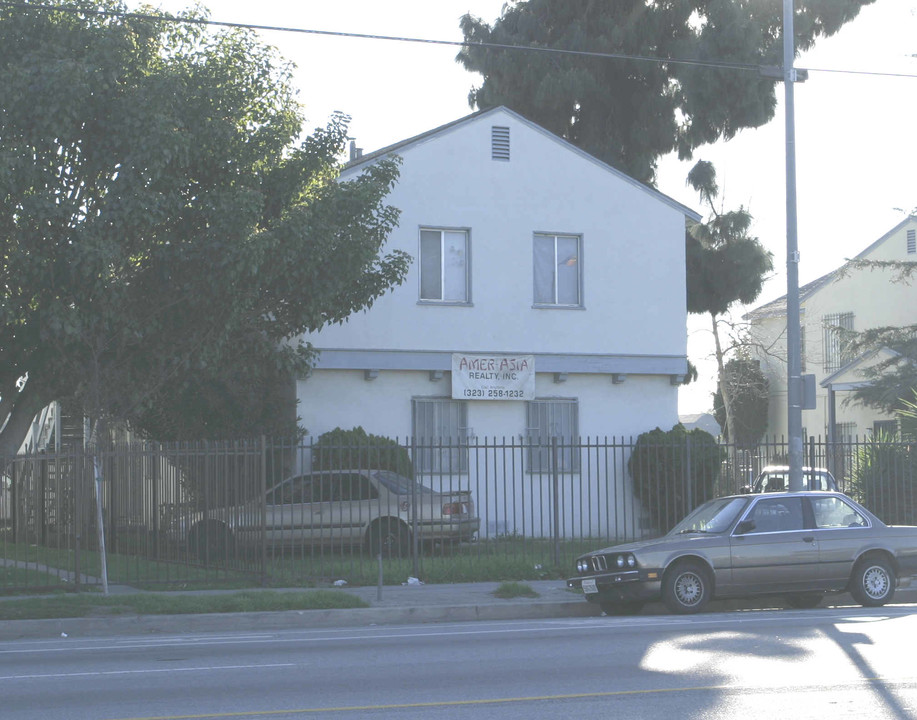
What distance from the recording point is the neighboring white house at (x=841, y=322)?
38.6m

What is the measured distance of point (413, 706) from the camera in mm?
8211

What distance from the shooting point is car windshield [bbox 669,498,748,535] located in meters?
14.7

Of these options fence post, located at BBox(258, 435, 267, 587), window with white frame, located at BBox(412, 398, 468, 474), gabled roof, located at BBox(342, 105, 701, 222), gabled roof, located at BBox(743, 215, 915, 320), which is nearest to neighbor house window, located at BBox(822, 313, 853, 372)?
gabled roof, located at BBox(743, 215, 915, 320)

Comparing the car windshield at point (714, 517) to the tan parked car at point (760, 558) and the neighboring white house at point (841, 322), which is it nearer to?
the tan parked car at point (760, 558)

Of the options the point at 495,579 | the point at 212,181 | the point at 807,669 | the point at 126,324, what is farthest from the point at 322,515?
the point at 807,669

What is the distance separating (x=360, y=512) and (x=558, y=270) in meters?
8.39

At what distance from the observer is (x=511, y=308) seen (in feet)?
80.3

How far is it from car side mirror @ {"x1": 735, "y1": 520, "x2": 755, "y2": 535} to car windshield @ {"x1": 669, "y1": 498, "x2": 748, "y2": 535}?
0.13 meters

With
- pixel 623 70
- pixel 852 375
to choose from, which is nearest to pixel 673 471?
pixel 623 70

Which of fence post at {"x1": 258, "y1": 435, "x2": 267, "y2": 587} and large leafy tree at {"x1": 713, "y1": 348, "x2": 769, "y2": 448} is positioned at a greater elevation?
large leafy tree at {"x1": 713, "y1": 348, "x2": 769, "y2": 448}

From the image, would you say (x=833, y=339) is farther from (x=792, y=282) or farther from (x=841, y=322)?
(x=792, y=282)

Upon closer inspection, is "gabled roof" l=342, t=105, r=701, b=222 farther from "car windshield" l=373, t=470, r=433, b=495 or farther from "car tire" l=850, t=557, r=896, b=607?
"car tire" l=850, t=557, r=896, b=607

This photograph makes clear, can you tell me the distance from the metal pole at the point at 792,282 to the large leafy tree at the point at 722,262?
13738 mm

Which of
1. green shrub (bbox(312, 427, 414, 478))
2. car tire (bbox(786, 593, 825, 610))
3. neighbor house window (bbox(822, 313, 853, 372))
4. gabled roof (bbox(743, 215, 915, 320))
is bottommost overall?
car tire (bbox(786, 593, 825, 610))
